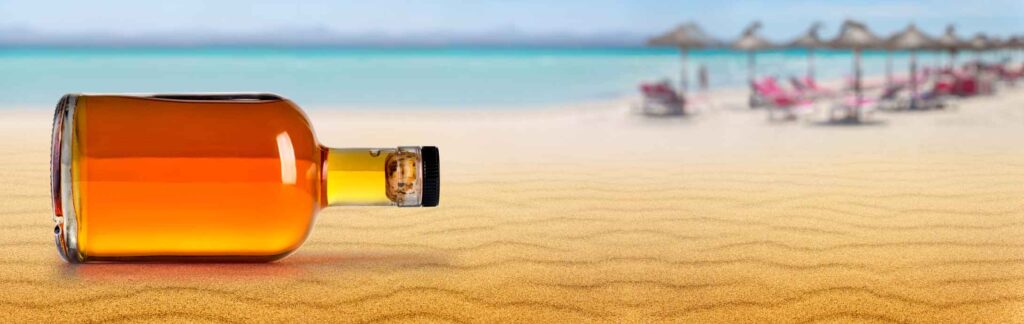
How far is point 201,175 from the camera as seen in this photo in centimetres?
143

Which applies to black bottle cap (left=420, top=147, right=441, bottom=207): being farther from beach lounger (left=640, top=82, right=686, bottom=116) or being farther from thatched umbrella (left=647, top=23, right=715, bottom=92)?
beach lounger (left=640, top=82, right=686, bottom=116)

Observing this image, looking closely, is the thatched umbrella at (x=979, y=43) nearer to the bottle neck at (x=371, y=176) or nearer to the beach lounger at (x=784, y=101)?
the beach lounger at (x=784, y=101)

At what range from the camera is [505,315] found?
56.1 inches

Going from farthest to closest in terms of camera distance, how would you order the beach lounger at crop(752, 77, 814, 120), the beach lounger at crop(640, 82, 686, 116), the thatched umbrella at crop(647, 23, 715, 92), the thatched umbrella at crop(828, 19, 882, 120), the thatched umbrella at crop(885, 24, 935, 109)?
the beach lounger at crop(640, 82, 686, 116)
the thatched umbrella at crop(885, 24, 935, 109)
the thatched umbrella at crop(647, 23, 715, 92)
the thatched umbrella at crop(828, 19, 882, 120)
the beach lounger at crop(752, 77, 814, 120)

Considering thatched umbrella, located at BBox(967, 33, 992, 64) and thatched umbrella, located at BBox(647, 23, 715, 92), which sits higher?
thatched umbrella, located at BBox(647, 23, 715, 92)

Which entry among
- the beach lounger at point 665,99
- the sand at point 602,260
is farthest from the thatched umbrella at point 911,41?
the sand at point 602,260

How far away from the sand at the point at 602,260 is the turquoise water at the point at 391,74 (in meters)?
14.5

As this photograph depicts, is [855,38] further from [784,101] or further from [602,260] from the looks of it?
[602,260]

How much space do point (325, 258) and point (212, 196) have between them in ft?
1.14

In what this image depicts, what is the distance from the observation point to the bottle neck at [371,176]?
1462 millimetres

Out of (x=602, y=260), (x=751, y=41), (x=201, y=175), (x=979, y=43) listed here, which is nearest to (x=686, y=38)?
(x=751, y=41)

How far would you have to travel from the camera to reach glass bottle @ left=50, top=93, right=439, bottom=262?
1426 mm

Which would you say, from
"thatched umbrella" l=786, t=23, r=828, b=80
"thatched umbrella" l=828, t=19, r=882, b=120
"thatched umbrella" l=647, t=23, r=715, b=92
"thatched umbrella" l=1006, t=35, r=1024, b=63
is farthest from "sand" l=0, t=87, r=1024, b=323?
"thatched umbrella" l=1006, t=35, r=1024, b=63

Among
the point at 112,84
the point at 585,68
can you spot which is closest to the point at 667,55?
the point at 585,68
